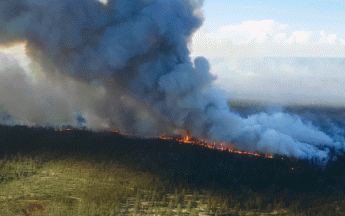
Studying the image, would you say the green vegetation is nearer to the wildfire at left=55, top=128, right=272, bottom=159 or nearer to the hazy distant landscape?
the hazy distant landscape

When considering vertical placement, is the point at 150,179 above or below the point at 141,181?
A: above

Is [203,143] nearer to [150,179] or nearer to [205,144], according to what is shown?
[205,144]

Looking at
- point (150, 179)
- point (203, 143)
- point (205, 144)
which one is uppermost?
point (203, 143)

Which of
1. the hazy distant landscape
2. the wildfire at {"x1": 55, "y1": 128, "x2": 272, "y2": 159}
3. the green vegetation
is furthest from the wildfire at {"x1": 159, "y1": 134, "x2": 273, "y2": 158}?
the green vegetation

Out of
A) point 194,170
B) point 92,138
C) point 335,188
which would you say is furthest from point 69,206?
point 92,138

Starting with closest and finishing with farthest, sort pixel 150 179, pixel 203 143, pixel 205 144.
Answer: pixel 150 179 < pixel 205 144 < pixel 203 143

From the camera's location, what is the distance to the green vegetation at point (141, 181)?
43.9m

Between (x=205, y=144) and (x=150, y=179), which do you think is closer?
(x=150, y=179)

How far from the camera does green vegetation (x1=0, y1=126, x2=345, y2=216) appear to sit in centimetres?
4388

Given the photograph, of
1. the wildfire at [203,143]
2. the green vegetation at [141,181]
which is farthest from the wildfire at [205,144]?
the green vegetation at [141,181]

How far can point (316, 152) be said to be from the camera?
85.8m

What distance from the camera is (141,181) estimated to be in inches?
2201

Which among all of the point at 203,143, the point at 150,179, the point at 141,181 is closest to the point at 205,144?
the point at 203,143

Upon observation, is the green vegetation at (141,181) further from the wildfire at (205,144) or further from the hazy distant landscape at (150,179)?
the wildfire at (205,144)
